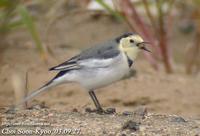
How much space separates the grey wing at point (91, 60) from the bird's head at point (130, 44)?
8cm

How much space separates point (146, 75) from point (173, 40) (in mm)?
2321

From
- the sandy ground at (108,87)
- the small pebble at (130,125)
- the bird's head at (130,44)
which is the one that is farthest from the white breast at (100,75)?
the sandy ground at (108,87)

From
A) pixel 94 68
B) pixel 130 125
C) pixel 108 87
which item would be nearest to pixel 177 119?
pixel 130 125

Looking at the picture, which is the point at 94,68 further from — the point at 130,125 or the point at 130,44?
the point at 130,125

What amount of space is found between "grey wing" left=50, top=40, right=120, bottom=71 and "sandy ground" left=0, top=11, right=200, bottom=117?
0.86 m

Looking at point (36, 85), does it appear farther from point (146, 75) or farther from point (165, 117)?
point (165, 117)

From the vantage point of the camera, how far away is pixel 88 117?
15.8 feet

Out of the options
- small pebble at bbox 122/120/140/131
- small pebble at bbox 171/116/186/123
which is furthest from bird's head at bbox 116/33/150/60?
small pebble at bbox 122/120/140/131

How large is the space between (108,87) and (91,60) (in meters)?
2.06

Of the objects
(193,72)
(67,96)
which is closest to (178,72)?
(193,72)

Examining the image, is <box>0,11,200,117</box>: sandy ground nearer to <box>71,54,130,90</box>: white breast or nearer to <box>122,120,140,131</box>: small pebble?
<box>71,54,130,90</box>: white breast

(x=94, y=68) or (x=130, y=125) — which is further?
(x=94, y=68)

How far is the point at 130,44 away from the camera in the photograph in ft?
17.1

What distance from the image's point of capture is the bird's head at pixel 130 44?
5172mm
